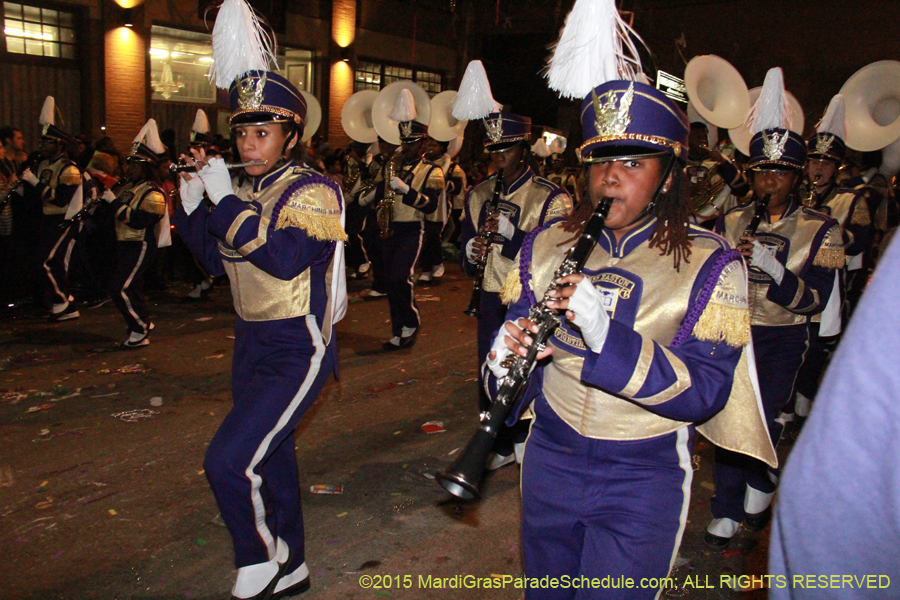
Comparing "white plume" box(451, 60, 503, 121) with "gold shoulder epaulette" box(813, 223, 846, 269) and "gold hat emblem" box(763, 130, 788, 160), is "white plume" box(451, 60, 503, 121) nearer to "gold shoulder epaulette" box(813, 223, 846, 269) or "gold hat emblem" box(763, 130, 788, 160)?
"gold hat emblem" box(763, 130, 788, 160)

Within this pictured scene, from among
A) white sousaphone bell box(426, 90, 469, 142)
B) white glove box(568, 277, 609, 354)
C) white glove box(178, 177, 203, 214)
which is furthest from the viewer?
white sousaphone bell box(426, 90, 469, 142)

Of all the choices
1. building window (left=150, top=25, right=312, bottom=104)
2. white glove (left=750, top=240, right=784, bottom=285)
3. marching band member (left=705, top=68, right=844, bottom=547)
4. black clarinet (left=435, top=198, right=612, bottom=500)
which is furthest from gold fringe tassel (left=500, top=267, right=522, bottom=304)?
building window (left=150, top=25, right=312, bottom=104)

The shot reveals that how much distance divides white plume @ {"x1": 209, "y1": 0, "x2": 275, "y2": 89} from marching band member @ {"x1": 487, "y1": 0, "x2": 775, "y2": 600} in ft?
6.31

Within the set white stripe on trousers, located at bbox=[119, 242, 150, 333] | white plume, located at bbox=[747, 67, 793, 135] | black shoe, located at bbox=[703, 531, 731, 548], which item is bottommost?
black shoe, located at bbox=[703, 531, 731, 548]

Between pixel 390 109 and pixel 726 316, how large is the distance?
8818 millimetres

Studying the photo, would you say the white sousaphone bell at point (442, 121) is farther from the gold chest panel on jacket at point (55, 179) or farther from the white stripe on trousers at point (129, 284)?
the gold chest panel on jacket at point (55, 179)

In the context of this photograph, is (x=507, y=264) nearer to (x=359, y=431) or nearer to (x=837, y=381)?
(x=359, y=431)

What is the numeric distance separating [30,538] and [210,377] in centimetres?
306

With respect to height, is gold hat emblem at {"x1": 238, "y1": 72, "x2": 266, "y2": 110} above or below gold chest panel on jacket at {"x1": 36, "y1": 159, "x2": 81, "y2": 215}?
above

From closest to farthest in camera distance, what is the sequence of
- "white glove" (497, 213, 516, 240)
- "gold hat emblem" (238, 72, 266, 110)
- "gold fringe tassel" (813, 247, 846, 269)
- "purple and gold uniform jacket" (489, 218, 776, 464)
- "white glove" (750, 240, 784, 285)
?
"purple and gold uniform jacket" (489, 218, 776, 464)
"gold hat emblem" (238, 72, 266, 110)
"white glove" (750, 240, 784, 285)
"gold fringe tassel" (813, 247, 846, 269)
"white glove" (497, 213, 516, 240)

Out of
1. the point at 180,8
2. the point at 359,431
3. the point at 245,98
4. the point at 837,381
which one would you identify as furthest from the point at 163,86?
the point at 837,381

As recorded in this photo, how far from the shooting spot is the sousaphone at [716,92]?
18.1 feet

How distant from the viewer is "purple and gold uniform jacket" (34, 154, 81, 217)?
9055mm

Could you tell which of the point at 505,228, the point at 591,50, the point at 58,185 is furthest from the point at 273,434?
the point at 58,185
